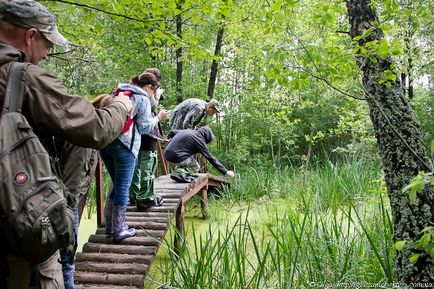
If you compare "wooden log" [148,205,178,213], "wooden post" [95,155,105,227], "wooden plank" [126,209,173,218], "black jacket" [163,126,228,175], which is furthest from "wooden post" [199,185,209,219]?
"wooden post" [95,155,105,227]

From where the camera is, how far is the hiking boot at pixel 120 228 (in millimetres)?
3035

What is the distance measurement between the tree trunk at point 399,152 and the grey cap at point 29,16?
1383 millimetres

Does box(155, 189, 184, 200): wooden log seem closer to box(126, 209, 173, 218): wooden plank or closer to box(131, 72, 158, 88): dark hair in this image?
box(126, 209, 173, 218): wooden plank

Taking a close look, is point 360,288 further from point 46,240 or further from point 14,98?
point 14,98

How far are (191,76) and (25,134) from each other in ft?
31.7

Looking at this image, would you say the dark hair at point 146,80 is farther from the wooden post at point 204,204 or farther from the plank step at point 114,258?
the wooden post at point 204,204

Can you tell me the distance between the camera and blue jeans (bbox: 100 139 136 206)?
9.15 ft

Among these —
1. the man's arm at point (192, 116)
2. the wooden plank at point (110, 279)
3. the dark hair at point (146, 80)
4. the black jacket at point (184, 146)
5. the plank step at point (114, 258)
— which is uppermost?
the dark hair at point (146, 80)

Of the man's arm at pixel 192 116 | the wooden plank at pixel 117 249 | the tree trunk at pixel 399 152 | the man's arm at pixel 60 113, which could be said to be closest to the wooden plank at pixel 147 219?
the wooden plank at pixel 117 249

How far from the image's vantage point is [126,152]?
2.82 meters

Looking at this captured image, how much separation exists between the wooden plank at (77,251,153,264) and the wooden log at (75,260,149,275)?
30mm

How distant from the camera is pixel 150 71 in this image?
3.35 metres

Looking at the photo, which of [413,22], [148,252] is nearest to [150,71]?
[148,252]

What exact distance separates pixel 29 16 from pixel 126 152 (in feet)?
5.38
